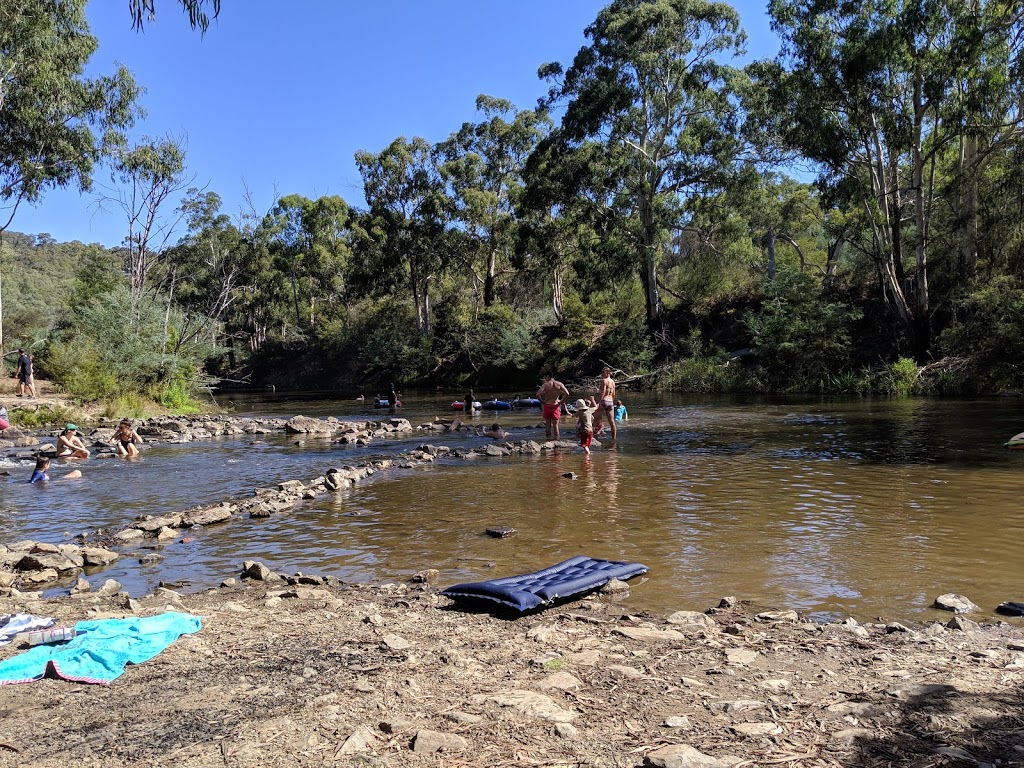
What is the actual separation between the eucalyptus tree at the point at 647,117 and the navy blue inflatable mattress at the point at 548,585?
3292cm

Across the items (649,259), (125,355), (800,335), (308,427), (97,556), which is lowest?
(97,556)

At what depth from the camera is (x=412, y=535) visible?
914 centimetres

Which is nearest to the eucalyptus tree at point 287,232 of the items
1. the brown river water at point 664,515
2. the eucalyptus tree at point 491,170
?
the eucalyptus tree at point 491,170

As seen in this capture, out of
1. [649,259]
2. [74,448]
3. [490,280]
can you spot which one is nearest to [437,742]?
[74,448]

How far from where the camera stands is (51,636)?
4965 millimetres

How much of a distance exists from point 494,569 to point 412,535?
2.02m

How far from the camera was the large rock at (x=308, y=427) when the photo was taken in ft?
76.2

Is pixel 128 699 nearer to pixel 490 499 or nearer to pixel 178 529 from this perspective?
pixel 178 529

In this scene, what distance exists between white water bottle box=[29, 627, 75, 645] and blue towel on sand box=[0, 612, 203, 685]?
2.2 inches

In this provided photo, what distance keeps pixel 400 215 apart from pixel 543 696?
53941mm

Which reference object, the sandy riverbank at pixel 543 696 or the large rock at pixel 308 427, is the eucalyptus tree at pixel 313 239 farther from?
the sandy riverbank at pixel 543 696

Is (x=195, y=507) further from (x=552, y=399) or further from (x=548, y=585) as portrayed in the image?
(x=552, y=399)

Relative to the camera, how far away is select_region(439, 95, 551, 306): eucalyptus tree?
2072 inches

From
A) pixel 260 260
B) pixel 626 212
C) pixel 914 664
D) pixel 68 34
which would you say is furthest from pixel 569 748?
pixel 260 260
